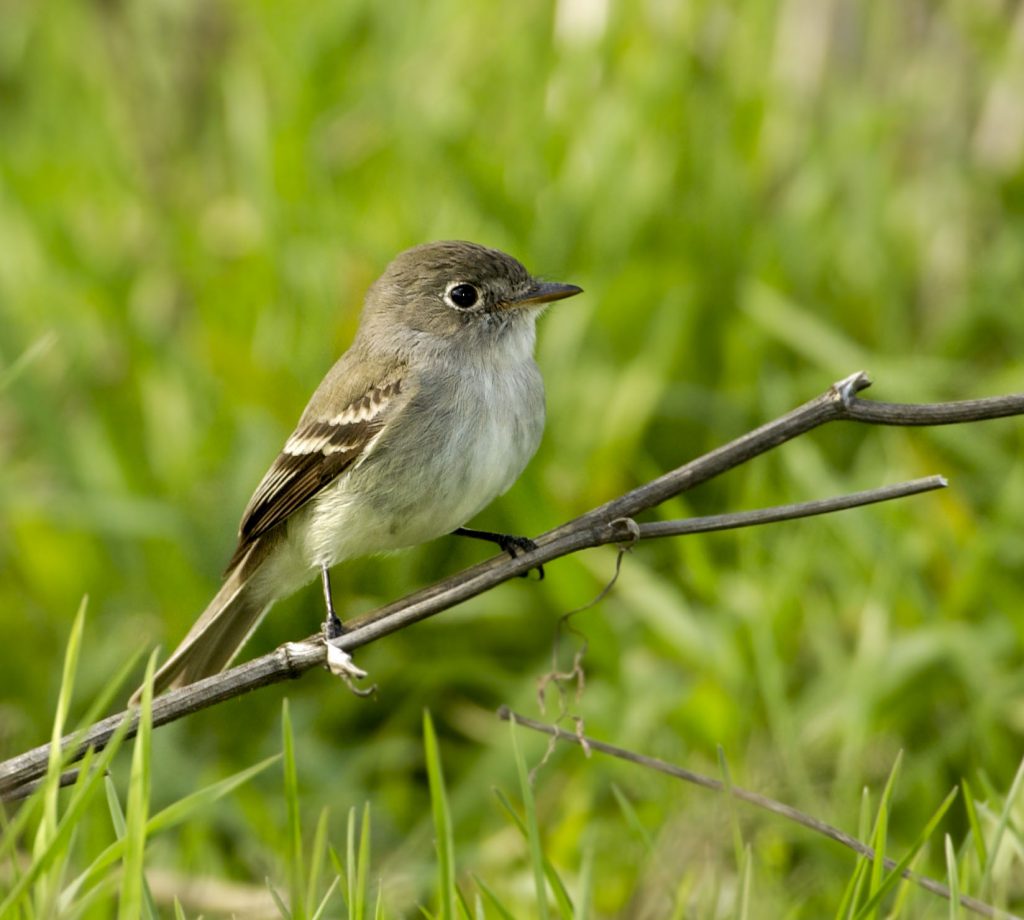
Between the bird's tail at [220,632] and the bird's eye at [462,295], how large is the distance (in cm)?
80

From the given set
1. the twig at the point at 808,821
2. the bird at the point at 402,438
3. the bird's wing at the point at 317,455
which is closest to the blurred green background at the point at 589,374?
the twig at the point at 808,821

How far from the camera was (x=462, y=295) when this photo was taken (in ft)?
11.6

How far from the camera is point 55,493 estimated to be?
464cm

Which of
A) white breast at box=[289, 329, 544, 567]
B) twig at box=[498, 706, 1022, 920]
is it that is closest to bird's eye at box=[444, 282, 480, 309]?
white breast at box=[289, 329, 544, 567]

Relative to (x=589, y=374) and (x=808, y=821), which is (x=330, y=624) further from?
(x=589, y=374)

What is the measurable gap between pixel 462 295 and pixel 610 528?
3.90ft

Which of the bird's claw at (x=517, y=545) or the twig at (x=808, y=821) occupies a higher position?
the bird's claw at (x=517, y=545)

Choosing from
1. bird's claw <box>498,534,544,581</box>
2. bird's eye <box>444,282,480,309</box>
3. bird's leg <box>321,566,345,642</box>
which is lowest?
bird's leg <box>321,566,345,642</box>

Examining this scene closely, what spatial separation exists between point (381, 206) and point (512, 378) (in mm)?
2468

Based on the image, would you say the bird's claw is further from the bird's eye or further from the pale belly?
the bird's eye

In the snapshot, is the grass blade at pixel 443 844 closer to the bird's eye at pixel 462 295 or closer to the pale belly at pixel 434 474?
the pale belly at pixel 434 474

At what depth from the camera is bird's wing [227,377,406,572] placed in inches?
130

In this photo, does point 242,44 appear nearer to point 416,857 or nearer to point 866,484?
point 866,484

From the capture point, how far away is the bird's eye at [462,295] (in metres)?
3.52
